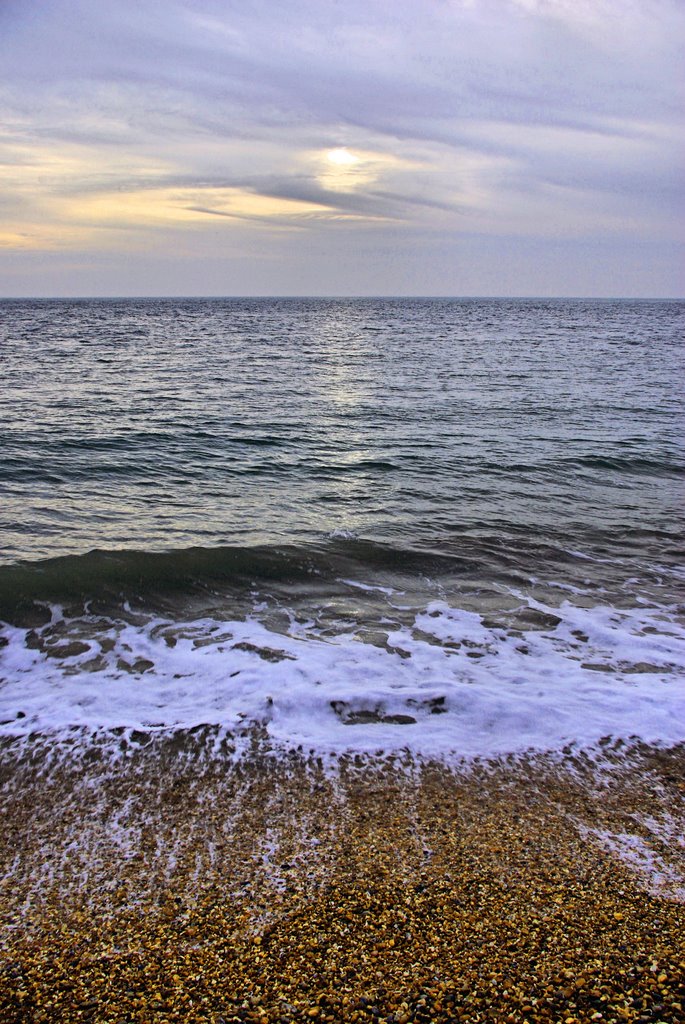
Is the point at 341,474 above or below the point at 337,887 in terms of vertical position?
above

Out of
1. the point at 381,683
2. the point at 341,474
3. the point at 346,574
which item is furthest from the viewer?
the point at 341,474

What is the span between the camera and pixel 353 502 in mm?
A: 12289

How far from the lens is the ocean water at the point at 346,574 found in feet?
19.1

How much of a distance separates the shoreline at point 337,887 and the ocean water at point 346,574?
524 millimetres

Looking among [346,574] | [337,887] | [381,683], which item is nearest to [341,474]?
[346,574]

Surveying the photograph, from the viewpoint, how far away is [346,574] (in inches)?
360

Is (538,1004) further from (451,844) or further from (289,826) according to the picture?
(289,826)

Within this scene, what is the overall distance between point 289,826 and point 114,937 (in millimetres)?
1258

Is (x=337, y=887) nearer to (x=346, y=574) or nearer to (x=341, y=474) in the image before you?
(x=346, y=574)

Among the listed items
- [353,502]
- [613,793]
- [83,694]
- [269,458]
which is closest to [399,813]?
[613,793]

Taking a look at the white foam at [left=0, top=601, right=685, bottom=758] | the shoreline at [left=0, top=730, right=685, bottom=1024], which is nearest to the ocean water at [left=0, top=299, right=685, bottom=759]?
the white foam at [left=0, top=601, right=685, bottom=758]

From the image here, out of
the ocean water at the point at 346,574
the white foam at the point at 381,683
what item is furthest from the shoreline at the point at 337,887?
the ocean water at the point at 346,574

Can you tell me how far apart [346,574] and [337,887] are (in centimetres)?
551

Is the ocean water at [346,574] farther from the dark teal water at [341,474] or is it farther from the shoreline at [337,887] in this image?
the shoreline at [337,887]
